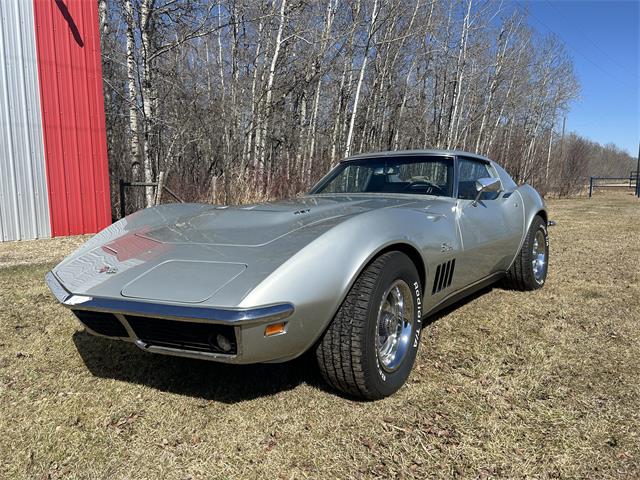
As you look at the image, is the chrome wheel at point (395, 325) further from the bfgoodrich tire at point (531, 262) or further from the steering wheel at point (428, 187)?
the bfgoodrich tire at point (531, 262)

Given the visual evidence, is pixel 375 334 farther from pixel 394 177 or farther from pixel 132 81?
pixel 132 81

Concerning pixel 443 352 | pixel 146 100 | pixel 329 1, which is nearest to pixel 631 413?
pixel 443 352

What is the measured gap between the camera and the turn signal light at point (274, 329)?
1899 mm

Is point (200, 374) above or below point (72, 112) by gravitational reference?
below

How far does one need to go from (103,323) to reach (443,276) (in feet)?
6.39

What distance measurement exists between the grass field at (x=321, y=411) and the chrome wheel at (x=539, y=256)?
1083 millimetres

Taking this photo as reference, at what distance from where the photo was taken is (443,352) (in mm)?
3006

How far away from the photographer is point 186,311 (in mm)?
1841

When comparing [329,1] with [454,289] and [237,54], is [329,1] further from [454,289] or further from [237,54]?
[454,289]

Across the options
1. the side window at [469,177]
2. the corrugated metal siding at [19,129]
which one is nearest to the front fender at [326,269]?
the side window at [469,177]

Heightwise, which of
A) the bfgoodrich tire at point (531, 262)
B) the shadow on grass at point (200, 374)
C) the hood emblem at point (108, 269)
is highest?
the hood emblem at point (108, 269)

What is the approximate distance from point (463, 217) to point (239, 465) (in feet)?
7.13

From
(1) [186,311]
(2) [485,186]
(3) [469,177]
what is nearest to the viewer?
(1) [186,311]

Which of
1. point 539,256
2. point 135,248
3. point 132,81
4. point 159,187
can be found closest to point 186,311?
point 135,248
